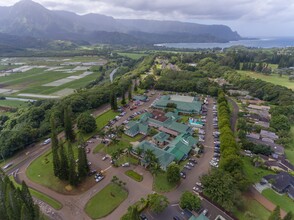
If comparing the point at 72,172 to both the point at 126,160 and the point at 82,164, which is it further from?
the point at 126,160

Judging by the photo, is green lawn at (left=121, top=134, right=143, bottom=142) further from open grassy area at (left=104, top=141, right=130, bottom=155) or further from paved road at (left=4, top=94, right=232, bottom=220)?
paved road at (left=4, top=94, right=232, bottom=220)

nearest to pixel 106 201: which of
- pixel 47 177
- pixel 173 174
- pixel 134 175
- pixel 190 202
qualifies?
pixel 134 175

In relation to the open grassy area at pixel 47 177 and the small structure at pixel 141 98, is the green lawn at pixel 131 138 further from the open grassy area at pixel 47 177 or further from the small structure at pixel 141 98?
the small structure at pixel 141 98

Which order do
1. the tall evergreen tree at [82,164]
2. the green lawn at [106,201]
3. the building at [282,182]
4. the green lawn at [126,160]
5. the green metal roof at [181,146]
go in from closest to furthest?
the green lawn at [106,201] < the tall evergreen tree at [82,164] < the building at [282,182] < the green lawn at [126,160] < the green metal roof at [181,146]

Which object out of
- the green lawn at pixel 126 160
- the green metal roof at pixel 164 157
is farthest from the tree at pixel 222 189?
the green lawn at pixel 126 160

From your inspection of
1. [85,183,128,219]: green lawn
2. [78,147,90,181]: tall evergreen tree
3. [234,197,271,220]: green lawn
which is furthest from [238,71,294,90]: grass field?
[78,147,90,181]: tall evergreen tree

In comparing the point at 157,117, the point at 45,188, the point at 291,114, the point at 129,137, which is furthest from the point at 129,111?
the point at 291,114
